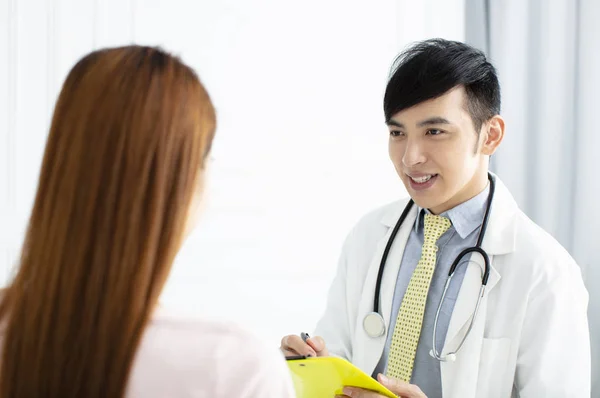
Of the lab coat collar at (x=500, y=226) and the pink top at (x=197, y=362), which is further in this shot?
the lab coat collar at (x=500, y=226)

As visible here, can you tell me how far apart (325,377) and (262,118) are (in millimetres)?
1570

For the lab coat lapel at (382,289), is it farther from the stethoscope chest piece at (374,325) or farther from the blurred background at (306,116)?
the blurred background at (306,116)

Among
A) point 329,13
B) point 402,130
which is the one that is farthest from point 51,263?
point 329,13

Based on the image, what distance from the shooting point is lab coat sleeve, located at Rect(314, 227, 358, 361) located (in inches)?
76.3

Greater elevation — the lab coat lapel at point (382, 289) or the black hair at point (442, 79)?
the black hair at point (442, 79)

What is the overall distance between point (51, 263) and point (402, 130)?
1.19 metres

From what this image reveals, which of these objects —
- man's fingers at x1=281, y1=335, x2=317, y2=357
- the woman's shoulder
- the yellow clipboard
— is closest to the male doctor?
man's fingers at x1=281, y1=335, x2=317, y2=357

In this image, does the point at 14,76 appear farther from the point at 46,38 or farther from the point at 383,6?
the point at 383,6

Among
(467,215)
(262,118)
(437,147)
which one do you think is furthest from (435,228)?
(262,118)

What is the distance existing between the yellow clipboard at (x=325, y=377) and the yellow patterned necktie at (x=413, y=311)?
41cm

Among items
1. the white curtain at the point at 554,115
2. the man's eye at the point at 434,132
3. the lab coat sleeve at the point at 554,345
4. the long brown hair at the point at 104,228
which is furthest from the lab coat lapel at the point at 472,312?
the long brown hair at the point at 104,228

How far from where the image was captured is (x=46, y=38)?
2260 millimetres

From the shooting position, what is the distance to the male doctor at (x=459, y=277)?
5.39 feet

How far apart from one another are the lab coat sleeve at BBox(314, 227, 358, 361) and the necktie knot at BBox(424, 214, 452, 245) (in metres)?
0.29
